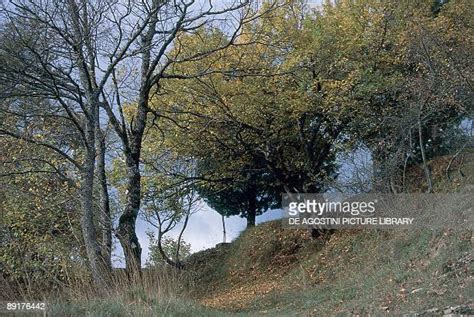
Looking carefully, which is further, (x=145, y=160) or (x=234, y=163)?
(x=234, y=163)

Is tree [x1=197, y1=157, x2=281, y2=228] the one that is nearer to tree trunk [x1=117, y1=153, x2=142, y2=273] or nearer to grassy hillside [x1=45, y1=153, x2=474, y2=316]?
grassy hillside [x1=45, y1=153, x2=474, y2=316]

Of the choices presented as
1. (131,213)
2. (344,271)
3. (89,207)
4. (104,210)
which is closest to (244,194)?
(344,271)

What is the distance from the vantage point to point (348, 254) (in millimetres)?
16266

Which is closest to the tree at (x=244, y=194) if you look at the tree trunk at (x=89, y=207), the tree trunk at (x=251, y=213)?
the tree trunk at (x=251, y=213)

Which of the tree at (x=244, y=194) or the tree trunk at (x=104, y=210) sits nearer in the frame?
the tree trunk at (x=104, y=210)

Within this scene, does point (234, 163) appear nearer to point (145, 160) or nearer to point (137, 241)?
point (145, 160)

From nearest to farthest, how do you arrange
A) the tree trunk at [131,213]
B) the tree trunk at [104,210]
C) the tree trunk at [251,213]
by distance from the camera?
the tree trunk at [104,210] → the tree trunk at [131,213] → the tree trunk at [251,213]

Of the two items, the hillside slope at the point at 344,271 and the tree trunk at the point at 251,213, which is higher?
the tree trunk at the point at 251,213

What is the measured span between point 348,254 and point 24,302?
10636 mm

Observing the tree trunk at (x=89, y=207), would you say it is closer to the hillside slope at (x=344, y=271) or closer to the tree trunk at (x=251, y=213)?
the hillside slope at (x=344, y=271)

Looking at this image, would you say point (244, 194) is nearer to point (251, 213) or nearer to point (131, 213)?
point (251, 213)

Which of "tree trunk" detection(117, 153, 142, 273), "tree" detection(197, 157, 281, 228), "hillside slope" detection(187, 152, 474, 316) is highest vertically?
"tree" detection(197, 157, 281, 228)

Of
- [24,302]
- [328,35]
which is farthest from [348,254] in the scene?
[24,302]

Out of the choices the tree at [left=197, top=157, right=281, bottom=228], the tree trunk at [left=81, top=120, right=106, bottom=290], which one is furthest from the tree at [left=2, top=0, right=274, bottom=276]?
the tree at [left=197, top=157, right=281, bottom=228]
